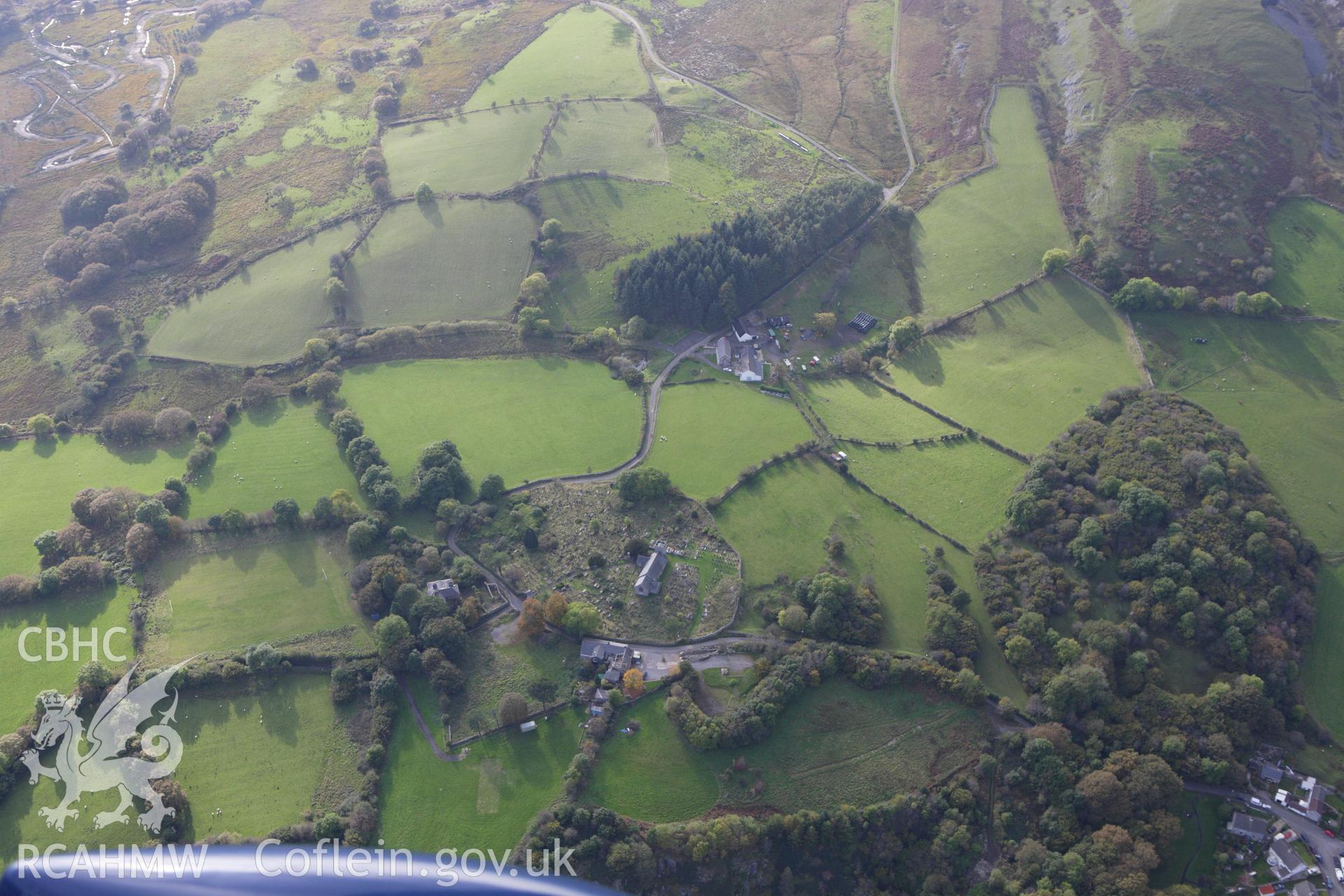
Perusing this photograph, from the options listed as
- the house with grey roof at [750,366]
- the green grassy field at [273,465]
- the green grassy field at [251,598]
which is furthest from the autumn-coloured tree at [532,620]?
the house with grey roof at [750,366]

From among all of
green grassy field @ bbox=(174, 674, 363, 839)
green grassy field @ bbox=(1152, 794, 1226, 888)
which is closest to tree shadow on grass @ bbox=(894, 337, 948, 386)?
green grassy field @ bbox=(1152, 794, 1226, 888)

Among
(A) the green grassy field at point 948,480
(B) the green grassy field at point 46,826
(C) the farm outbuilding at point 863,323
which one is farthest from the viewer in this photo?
(C) the farm outbuilding at point 863,323

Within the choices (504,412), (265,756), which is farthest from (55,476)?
(504,412)

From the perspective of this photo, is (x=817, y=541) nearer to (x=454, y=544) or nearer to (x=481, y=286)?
(x=454, y=544)

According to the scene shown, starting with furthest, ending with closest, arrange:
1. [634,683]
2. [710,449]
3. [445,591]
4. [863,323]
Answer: [863,323]
[710,449]
[445,591]
[634,683]

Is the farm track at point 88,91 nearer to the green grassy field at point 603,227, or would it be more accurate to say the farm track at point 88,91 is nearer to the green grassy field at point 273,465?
the green grassy field at point 273,465

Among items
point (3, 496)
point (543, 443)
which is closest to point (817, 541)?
point (543, 443)

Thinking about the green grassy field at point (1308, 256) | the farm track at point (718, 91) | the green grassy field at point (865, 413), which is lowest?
the green grassy field at point (865, 413)

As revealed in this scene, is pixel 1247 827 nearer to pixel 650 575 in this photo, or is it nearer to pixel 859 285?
pixel 650 575
